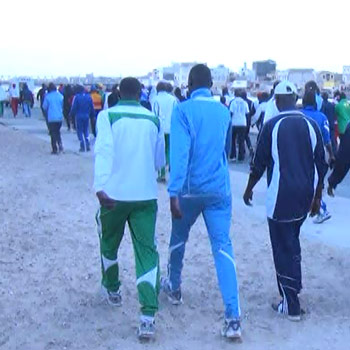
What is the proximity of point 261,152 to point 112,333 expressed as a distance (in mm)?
1770

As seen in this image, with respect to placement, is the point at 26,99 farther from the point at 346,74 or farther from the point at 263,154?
the point at 346,74

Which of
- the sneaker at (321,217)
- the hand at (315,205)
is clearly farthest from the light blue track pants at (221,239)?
the sneaker at (321,217)

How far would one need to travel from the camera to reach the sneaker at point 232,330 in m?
5.20

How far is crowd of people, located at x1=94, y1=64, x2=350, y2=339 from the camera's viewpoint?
518 cm

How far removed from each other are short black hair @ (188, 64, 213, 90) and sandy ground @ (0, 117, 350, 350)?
1.80 meters

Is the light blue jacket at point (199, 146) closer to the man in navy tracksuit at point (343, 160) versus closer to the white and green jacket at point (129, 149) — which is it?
the white and green jacket at point (129, 149)

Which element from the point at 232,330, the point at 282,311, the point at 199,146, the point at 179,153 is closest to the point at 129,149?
the point at 179,153

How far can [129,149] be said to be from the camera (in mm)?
5250

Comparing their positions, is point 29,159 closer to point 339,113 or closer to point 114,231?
point 339,113

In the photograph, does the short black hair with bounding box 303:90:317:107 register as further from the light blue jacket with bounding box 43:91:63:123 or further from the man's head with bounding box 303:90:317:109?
the light blue jacket with bounding box 43:91:63:123

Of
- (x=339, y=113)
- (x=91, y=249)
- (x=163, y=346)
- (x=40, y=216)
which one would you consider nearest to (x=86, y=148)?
(x=339, y=113)

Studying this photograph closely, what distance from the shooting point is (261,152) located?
223 inches

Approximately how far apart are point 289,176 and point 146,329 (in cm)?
156

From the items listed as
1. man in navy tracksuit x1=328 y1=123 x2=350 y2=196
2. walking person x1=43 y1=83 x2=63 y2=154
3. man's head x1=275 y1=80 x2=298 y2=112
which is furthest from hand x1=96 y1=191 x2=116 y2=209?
walking person x1=43 y1=83 x2=63 y2=154
